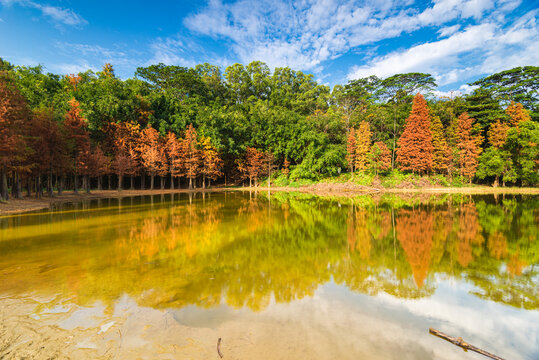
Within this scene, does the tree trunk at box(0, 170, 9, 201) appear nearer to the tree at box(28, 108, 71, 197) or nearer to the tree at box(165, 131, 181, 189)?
the tree at box(28, 108, 71, 197)

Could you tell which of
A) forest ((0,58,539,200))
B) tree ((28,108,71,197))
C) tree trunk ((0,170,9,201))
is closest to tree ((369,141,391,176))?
forest ((0,58,539,200))

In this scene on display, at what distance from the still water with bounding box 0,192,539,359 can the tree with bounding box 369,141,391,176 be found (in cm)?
2704

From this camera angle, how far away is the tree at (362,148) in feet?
116

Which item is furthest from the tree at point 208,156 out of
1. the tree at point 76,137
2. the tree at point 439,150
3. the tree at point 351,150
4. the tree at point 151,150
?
the tree at point 439,150

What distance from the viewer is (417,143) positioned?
112ft

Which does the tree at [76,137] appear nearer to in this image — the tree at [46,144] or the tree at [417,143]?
the tree at [46,144]

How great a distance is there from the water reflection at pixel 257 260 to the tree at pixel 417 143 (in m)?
25.0

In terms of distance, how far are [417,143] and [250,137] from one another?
24.4m

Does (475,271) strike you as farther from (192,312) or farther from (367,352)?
(192,312)

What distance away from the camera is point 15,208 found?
15.4m

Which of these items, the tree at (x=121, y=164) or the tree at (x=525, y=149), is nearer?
Answer: the tree at (x=525, y=149)

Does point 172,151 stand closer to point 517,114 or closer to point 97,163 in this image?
point 97,163

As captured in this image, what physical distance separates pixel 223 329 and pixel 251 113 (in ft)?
148

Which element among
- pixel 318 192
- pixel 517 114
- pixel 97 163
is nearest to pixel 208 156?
pixel 97 163
